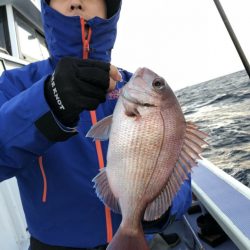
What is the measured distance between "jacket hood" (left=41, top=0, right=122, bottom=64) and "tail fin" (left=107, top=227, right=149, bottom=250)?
3.86 feet

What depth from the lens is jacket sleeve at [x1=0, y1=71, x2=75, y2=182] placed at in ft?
4.89

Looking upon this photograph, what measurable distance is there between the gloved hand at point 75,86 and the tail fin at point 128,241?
0.53 meters

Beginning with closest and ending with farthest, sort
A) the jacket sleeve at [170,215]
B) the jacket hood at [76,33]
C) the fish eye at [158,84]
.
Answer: the fish eye at [158,84] → the jacket sleeve at [170,215] → the jacket hood at [76,33]

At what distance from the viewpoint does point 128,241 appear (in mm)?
1446

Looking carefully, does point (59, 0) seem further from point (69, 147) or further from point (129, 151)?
point (129, 151)

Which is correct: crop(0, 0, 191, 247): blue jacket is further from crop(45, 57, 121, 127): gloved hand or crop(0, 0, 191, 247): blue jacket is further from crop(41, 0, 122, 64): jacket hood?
crop(45, 57, 121, 127): gloved hand

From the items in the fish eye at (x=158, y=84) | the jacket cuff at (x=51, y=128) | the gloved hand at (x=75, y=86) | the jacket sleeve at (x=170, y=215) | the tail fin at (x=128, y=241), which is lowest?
the jacket sleeve at (x=170, y=215)

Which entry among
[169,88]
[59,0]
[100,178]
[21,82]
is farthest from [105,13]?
[100,178]

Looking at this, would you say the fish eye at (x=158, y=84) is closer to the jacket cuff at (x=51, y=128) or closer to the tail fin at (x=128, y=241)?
the jacket cuff at (x=51, y=128)

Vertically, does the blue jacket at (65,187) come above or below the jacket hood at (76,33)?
below

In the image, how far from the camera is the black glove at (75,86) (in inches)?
55.6

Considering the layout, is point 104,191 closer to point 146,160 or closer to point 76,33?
point 146,160

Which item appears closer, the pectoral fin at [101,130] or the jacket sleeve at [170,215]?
the pectoral fin at [101,130]

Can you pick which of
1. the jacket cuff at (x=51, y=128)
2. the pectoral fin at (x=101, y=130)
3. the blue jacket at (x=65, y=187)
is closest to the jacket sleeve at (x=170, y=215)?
the blue jacket at (x=65, y=187)
